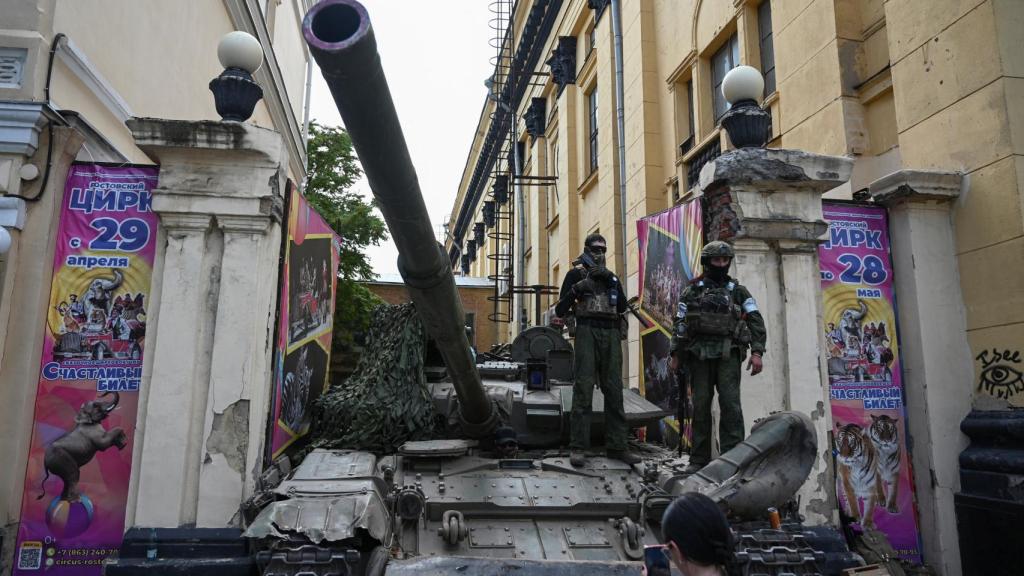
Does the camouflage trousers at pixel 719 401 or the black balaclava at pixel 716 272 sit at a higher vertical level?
the black balaclava at pixel 716 272

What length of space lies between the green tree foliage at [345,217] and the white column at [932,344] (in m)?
11.0

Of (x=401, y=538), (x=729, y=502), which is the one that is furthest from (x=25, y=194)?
(x=729, y=502)

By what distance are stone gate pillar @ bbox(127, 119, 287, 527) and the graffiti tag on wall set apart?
18.7 feet

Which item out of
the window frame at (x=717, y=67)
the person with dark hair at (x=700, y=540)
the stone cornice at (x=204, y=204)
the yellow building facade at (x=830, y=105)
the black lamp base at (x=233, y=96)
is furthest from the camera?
the window frame at (x=717, y=67)

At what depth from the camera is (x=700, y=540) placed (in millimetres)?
2070

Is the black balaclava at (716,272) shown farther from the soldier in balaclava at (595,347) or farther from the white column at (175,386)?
the white column at (175,386)

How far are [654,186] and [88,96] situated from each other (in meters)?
8.67

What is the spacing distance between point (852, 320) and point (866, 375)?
48 cm

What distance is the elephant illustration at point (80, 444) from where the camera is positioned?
5.34 m

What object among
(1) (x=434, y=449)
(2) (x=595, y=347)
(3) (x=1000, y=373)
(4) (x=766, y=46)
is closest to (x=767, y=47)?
(4) (x=766, y=46)

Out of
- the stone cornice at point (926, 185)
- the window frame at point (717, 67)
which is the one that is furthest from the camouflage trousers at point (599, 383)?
the window frame at point (717, 67)

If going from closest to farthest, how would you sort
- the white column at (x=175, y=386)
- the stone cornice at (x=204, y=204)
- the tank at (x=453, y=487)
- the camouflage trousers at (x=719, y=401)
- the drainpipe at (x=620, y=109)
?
the tank at (x=453, y=487) < the camouflage trousers at (x=719, y=401) < the white column at (x=175, y=386) < the stone cornice at (x=204, y=204) < the drainpipe at (x=620, y=109)

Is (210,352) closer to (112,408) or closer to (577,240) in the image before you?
(112,408)

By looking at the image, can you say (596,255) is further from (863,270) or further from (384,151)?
(384,151)
